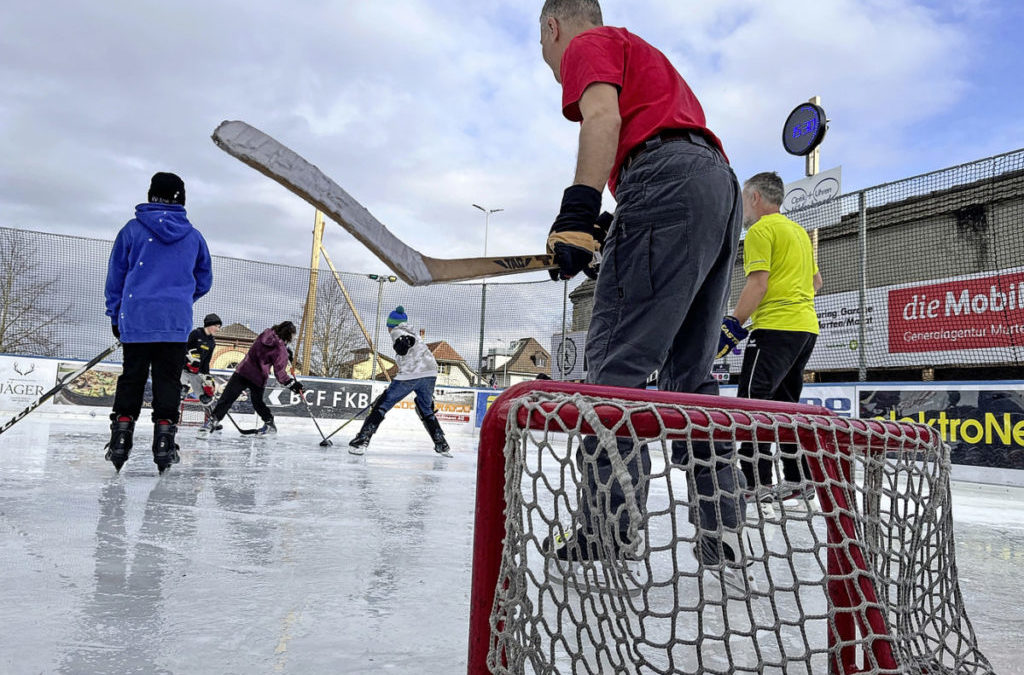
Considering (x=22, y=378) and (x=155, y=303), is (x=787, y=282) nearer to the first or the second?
(x=155, y=303)

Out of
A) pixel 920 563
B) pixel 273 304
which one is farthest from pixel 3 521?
pixel 273 304

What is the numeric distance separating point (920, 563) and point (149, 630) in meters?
1.29

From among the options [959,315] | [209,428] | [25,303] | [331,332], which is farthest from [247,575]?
[25,303]

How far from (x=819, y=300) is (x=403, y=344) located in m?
6.07

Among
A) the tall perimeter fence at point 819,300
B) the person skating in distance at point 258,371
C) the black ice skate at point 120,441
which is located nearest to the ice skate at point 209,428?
the person skating in distance at point 258,371

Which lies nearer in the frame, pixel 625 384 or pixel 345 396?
pixel 625 384

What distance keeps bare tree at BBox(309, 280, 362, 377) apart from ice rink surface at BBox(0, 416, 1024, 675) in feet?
23.3

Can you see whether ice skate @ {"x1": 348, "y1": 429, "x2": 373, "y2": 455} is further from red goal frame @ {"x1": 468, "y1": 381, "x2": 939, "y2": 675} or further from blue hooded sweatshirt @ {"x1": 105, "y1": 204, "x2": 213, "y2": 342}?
red goal frame @ {"x1": 468, "y1": 381, "x2": 939, "y2": 675}

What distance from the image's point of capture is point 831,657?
1.01 metres

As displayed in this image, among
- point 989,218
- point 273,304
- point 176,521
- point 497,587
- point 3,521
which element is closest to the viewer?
point 497,587

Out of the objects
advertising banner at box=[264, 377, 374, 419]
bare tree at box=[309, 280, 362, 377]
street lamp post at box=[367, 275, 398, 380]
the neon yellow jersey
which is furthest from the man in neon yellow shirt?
advertising banner at box=[264, 377, 374, 419]

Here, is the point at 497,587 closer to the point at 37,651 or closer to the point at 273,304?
the point at 37,651

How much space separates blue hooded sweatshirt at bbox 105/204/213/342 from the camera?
3.29 metres

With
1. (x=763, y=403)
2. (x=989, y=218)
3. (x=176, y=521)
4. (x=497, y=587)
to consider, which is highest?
(x=989, y=218)
